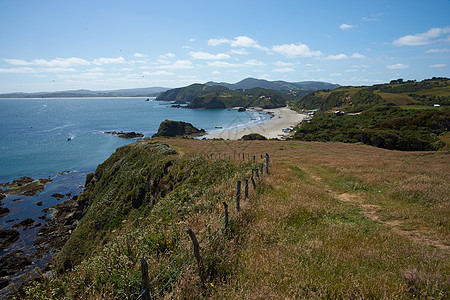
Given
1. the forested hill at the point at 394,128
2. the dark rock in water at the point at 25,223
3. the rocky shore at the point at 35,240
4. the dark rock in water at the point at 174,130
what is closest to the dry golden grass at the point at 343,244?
the rocky shore at the point at 35,240

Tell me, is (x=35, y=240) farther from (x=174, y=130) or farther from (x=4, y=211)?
(x=174, y=130)

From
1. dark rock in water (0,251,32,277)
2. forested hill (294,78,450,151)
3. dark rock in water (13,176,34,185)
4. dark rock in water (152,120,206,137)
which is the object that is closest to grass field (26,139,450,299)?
dark rock in water (0,251,32,277)

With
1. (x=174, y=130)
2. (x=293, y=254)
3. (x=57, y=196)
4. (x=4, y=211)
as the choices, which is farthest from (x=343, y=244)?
(x=174, y=130)

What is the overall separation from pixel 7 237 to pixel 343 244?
41.4 meters

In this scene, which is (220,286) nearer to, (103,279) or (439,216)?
(103,279)

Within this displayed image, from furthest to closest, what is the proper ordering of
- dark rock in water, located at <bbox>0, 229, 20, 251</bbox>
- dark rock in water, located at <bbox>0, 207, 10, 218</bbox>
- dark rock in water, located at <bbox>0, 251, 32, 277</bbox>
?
dark rock in water, located at <bbox>0, 207, 10, 218</bbox> → dark rock in water, located at <bbox>0, 229, 20, 251</bbox> → dark rock in water, located at <bbox>0, 251, 32, 277</bbox>

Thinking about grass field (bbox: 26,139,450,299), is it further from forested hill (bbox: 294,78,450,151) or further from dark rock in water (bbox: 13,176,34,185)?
dark rock in water (bbox: 13,176,34,185)

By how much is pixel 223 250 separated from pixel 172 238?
198 cm

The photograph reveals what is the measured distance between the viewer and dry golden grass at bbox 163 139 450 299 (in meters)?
4.95

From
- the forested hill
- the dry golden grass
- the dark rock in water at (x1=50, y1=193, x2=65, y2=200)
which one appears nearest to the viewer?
the dry golden grass

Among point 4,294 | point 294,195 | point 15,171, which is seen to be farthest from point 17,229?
point 294,195

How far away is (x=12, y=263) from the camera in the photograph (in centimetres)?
2603

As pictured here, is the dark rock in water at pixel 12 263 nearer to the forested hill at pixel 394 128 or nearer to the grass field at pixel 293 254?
the grass field at pixel 293 254

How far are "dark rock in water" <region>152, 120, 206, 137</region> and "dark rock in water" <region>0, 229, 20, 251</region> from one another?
→ 71.7m
